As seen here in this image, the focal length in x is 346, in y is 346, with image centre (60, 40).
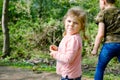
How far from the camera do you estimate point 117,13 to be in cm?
466

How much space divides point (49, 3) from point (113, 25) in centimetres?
981

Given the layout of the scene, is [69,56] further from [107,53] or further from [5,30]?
[5,30]

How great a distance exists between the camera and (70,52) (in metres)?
3.29

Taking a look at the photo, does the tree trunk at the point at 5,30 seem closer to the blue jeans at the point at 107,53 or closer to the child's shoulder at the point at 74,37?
the blue jeans at the point at 107,53

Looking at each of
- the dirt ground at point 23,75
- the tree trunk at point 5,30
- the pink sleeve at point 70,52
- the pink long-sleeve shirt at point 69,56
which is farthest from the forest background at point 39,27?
the pink sleeve at point 70,52

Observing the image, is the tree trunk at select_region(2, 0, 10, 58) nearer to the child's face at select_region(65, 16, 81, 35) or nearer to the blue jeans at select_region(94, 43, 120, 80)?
the blue jeans at select_region(94, 43, 120, 80)

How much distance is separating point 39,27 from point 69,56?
9832 millimetres

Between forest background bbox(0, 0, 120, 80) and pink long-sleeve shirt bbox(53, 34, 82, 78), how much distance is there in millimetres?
6899

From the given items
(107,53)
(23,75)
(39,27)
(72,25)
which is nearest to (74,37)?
(72,25)

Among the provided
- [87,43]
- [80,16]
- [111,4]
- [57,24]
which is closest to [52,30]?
[57,24]

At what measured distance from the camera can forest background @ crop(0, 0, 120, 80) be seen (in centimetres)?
1160

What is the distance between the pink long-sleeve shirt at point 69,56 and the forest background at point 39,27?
6.90 meters

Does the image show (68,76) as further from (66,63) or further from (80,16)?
(80,16)

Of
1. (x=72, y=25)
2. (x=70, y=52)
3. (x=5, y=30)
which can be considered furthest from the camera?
(x=5, y=30)
